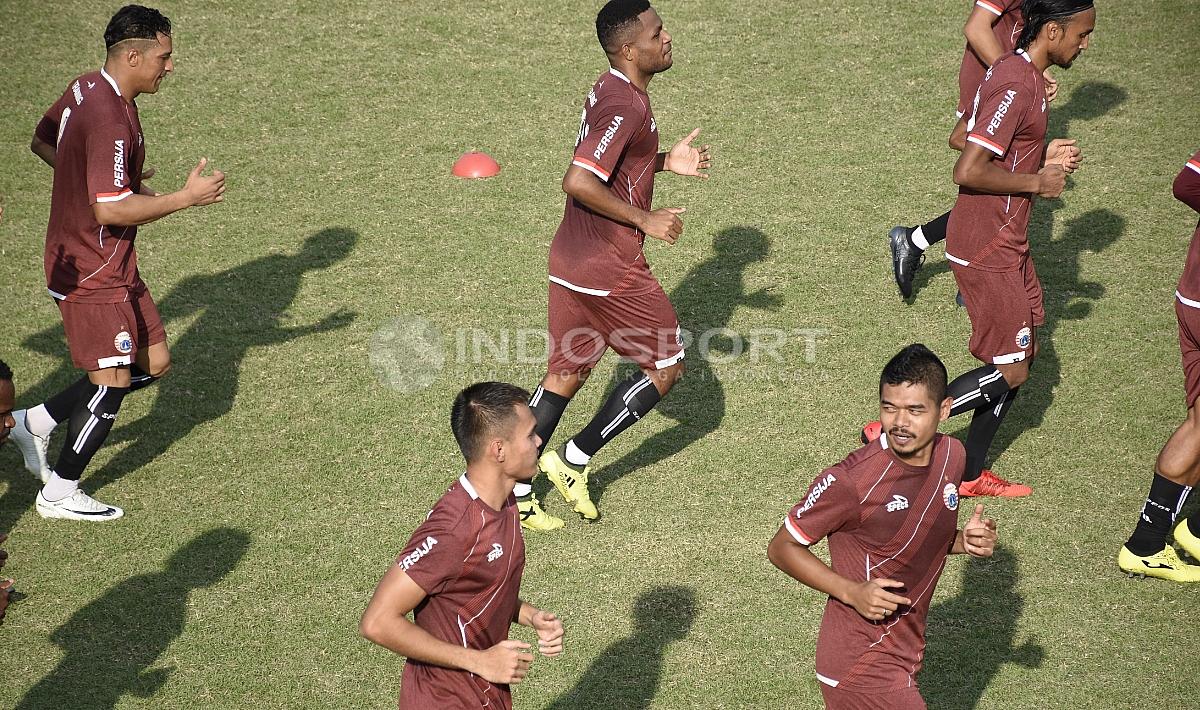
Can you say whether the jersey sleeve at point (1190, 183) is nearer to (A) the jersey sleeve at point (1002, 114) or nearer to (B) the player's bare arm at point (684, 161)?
(A) the jersey sleeve at point (1002, 114)

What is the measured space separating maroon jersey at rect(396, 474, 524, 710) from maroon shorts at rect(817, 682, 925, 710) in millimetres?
1313

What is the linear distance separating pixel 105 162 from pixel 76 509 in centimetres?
203

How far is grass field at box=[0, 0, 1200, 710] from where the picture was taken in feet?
19.4

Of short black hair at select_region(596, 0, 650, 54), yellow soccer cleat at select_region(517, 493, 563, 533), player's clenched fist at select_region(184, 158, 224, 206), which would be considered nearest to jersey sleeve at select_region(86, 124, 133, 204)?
player's clenched fist at select_region(184, 158, 224, 206)


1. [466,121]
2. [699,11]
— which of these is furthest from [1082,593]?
[699,11]

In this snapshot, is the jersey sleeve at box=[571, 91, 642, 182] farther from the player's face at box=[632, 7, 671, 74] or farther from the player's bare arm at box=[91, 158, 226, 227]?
the player's bare arm at box=[91, 158, 226, 227]

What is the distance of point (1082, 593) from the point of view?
621 cm

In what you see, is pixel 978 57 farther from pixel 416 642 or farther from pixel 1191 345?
pixel 416 642

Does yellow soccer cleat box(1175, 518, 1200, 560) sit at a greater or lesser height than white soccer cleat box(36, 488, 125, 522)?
greater

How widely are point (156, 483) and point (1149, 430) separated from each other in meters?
6.24

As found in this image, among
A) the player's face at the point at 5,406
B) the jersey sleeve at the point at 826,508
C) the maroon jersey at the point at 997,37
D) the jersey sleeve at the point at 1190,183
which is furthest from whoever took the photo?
the maroon jersey at the point at 997,37

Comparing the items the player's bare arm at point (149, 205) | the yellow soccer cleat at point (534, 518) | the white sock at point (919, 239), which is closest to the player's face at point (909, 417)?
the yellow soccer cleat at point (534, 518)

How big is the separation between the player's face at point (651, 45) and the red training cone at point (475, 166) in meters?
4.01

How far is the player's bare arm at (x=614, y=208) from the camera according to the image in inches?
240
